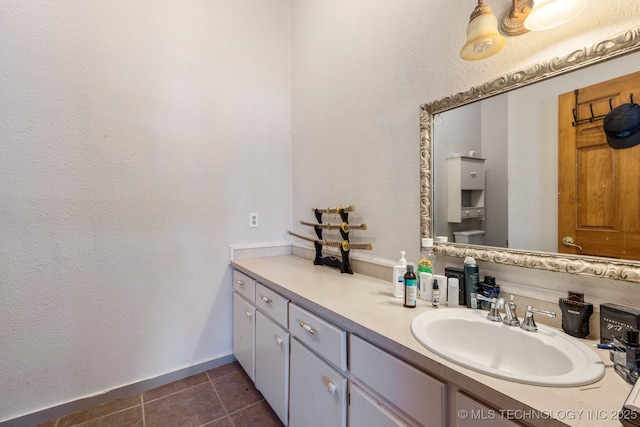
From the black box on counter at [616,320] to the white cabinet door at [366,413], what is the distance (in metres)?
0.63

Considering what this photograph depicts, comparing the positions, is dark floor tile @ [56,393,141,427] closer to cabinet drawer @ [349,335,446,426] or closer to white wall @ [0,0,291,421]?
white wall @ [0,0,291,421]

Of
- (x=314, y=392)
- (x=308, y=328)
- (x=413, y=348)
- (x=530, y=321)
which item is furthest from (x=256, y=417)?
(x=530, y=321)

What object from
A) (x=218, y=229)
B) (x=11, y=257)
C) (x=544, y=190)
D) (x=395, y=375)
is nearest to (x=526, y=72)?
(x=544, y=190)

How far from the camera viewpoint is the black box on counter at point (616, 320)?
0.73 m

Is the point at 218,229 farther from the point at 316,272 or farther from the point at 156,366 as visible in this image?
the point at 156,366

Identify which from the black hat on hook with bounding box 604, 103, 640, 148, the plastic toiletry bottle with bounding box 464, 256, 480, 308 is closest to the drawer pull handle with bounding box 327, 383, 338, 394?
the plastic toiletry bottle with bounding box 464, 256, 480, 308

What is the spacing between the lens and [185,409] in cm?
164

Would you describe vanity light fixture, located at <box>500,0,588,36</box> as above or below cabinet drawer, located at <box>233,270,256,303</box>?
above

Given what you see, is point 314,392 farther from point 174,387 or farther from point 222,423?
point 174,387

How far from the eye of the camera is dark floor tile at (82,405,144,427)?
1.52 metres

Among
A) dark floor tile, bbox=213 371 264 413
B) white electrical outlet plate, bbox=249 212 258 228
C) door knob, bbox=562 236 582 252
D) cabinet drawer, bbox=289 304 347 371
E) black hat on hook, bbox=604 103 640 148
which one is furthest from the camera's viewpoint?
white electrical outlet plate, bbox=249 212 258 228

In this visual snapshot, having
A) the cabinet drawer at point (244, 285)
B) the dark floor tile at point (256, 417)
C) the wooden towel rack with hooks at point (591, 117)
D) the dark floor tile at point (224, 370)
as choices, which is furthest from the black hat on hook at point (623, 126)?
the dark floor tile at point (224, 370)

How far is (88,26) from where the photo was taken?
5.41 feet

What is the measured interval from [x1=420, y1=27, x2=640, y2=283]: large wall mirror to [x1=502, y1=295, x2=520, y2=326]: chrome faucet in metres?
0.15
